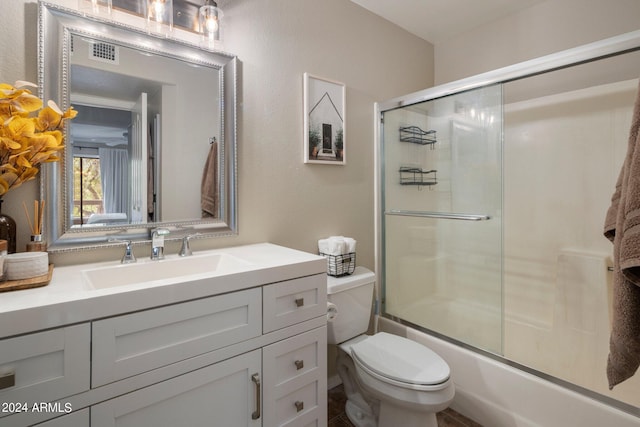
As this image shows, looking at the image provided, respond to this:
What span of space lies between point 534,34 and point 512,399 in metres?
2.22

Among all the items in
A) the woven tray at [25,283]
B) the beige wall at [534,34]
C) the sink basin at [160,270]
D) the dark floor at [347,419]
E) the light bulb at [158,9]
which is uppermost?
the beige wall at [534,34]

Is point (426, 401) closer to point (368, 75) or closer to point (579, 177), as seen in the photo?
point (579, 177)

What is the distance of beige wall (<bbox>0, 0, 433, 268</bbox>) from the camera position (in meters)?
1.62

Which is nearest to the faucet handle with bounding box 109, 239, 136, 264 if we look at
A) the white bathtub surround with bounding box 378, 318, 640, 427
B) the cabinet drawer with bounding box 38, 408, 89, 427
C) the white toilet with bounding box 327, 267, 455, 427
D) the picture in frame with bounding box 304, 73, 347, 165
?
the cabinet drawer with bounding box 38, 408, 89, 427

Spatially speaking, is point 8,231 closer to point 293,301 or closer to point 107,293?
point 107,293

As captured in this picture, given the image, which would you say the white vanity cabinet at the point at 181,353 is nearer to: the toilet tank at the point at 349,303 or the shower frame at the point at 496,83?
the toilet tank at the point at 349,303

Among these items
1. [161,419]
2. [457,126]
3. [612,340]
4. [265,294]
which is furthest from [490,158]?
[161,419]

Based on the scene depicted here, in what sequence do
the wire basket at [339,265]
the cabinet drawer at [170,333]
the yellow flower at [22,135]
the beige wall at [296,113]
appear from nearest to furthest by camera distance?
1. the cabinet drawer at [170,333]
2. the yellow flower at [22,135]
3. the beige wall at [296,113]
4. the wire basket at [339,265]

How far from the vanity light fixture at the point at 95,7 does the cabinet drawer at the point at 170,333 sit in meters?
1.15

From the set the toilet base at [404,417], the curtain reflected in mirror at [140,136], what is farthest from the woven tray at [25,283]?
the toilet base at [404,417]

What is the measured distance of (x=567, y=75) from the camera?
6.35 ft

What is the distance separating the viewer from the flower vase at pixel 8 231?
1.03m

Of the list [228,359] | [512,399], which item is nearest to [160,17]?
[228,359]

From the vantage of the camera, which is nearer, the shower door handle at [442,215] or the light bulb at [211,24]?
the light bulb at [211,24]
